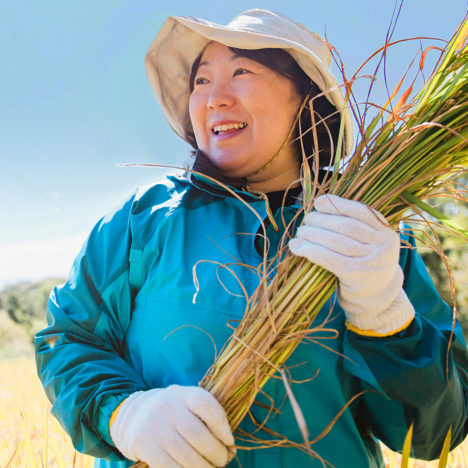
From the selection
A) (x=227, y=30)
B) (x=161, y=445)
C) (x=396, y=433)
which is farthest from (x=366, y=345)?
(x=227, y=30)

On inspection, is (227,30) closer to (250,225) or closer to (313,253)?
(250,225)

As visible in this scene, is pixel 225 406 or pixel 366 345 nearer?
pixel 225 406

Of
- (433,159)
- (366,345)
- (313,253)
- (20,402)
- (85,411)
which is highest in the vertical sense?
(433,159)

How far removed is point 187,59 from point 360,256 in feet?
4.10

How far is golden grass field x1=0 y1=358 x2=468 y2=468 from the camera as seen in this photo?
1926 millimetres

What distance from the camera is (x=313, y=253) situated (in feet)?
3.51

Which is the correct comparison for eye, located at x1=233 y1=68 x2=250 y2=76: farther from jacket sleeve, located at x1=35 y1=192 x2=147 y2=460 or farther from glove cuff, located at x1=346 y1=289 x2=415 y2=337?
glove cuff, located at x1=346 y1=289 x2=415 y2=337

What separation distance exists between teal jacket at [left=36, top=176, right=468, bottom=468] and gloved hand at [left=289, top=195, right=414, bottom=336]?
2.8 inches

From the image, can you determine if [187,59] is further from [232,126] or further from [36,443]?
[36,443]

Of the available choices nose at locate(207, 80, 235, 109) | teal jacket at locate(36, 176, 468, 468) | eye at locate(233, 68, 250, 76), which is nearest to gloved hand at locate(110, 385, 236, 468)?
teal jacket at locate(36, 176, 468, 468)

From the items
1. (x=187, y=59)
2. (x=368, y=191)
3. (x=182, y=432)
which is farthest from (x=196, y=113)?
(x=182, y=432)

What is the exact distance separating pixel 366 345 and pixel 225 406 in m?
0.41

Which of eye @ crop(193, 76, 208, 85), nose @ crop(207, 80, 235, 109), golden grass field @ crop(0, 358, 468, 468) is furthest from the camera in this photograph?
golden grass field @ crop(0, 358, 468, 468)

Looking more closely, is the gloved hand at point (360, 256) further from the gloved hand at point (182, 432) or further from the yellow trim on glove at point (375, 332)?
the gloved hand at point (182, 432)
